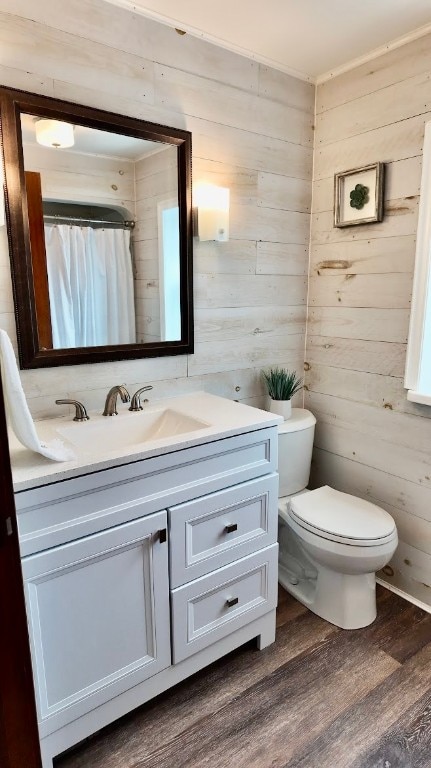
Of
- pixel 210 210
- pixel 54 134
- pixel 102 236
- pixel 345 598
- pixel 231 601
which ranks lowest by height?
pixel 345 598

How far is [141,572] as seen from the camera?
1334 millimetres

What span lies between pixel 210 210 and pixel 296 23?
73 cm

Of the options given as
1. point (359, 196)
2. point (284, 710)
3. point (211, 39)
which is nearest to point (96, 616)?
point (284, 710)

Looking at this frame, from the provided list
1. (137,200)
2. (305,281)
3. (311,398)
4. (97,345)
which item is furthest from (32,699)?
(305,281)

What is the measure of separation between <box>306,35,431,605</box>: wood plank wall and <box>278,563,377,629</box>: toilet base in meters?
0.28

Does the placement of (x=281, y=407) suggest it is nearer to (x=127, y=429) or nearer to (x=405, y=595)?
(x=127, y=429)

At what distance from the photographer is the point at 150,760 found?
132 centimetres

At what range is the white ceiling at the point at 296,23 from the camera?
1.56 meters

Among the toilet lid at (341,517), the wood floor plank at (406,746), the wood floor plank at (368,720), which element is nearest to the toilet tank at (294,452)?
the toilet lid at (341,517)

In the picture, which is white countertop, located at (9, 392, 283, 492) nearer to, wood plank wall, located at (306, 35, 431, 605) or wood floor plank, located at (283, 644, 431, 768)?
wood plank wall, located at (306, 35, 431, 605)

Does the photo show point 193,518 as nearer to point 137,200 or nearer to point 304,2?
point 137,200

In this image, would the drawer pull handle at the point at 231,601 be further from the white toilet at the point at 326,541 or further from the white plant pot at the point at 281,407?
the white plant pot at the point at 281,407

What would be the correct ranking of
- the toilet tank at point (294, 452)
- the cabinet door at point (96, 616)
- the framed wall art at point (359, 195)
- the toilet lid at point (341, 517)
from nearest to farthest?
the cabinet door at point (96, 616), the toilet lid at point (341, 517), the framed wall art at point (359, 195), the toilet tank at point (294, 452)

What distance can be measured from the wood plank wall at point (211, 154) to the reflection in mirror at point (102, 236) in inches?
4.3
